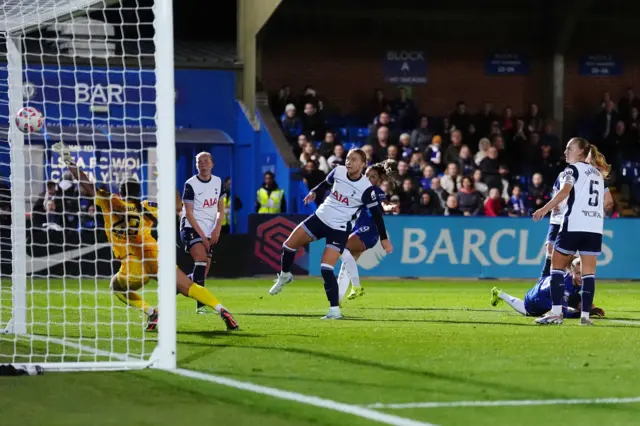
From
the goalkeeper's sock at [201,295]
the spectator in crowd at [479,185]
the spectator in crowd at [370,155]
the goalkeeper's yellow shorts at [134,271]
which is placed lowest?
the goalkeeper's sock at [201,295]

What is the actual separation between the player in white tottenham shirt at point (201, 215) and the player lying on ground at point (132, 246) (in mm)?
2073


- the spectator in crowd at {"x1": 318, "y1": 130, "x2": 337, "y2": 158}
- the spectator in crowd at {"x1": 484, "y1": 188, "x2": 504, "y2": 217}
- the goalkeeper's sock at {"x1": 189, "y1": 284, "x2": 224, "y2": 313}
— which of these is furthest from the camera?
the spectator in crowd at {"x1": 318, "y1": 130, "x2": 337, "y2": 158}

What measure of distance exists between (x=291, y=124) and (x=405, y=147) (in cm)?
286

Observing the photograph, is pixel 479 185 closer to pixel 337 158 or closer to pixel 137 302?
pixel 337 158

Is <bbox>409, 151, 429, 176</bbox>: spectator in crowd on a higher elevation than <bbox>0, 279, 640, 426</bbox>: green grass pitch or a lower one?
higher

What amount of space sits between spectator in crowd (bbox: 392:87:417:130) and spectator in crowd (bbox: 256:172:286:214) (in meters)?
4.68

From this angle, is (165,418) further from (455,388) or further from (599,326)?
(599,326)

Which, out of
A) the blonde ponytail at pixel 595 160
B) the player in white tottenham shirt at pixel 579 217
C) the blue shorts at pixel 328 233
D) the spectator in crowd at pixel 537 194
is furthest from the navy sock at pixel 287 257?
the spectator in crowd at pixel 537 194

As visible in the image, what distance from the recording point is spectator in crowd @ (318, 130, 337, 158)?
24.2 metres

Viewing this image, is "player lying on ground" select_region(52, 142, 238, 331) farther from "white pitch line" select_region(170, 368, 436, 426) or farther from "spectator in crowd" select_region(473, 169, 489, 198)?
"spectator in crowd" select_region(473, 169, 489, 198)

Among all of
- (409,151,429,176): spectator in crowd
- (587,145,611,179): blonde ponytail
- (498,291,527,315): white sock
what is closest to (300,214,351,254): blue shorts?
(498,291,527,315): white sock

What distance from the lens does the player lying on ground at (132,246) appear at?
1047cm

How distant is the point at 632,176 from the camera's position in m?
27.5

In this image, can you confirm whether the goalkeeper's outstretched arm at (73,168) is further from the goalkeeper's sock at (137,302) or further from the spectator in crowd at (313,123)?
the spectator in crowd at (313,123)
